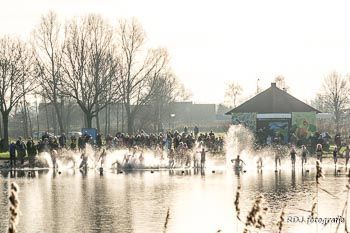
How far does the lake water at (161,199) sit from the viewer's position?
70.4ft

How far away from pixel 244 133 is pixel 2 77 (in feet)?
71.1

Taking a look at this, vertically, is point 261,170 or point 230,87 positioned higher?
point 230,87

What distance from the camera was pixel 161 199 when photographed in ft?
92.3

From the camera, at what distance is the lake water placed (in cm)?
2147

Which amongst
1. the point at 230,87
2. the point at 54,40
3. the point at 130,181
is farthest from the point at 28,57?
the point at 230,87

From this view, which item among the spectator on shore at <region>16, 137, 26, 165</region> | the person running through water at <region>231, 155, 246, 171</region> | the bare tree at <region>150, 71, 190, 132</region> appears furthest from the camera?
the bare tree at <region>150, 71, 190, 132</region>

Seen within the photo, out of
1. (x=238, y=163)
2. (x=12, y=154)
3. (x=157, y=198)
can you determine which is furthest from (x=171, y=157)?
(x=157, y=198)

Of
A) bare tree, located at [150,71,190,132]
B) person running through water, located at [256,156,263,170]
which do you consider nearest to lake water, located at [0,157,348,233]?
person running through water, located at [256,156,263,170]

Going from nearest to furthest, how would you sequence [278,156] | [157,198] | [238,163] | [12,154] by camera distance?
[157,198], [238,163], [12,154], [278,156]

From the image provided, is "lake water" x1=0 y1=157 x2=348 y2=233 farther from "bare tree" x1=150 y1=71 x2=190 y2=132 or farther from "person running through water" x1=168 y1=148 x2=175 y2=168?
"bare tree" x1=150 y1=71 x2=190 y2=132

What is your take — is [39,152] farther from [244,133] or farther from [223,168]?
[244,133]

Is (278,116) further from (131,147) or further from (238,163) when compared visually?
(238,163)

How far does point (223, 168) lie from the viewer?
45.9 metres

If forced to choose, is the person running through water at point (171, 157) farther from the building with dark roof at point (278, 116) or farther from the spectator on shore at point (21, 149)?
the building with dark roof at point (278, 116)
